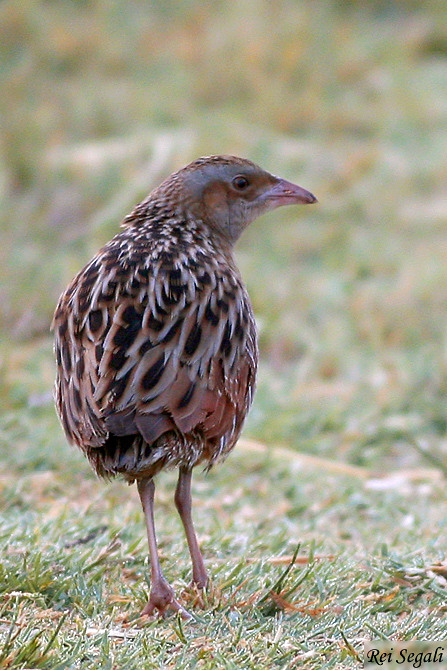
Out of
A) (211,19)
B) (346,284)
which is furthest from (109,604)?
(211,19)

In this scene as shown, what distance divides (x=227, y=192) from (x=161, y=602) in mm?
1878

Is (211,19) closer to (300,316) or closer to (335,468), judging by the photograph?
(300,316)

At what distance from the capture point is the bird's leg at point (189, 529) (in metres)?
4.25

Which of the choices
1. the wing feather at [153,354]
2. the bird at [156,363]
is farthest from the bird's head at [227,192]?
the wing feather at [153,354]

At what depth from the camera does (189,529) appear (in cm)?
Answer: 434

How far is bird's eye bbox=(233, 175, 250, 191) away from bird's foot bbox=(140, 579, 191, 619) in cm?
185

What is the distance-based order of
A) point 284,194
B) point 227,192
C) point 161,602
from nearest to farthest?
point 161,602 < point 227,192 < point 284,194

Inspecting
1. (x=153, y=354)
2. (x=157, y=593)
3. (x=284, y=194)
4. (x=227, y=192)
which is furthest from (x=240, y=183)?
(x=157, y=593)

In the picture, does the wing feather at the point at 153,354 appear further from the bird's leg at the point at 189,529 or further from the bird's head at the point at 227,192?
the bird's head at the point at 227,192

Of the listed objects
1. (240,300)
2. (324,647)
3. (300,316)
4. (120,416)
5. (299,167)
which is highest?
(299,167)

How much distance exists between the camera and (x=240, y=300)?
442cm

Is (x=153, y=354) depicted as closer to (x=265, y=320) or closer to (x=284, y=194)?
(x=284, y=194)

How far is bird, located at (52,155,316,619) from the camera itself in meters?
3.92

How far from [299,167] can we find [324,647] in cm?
875
